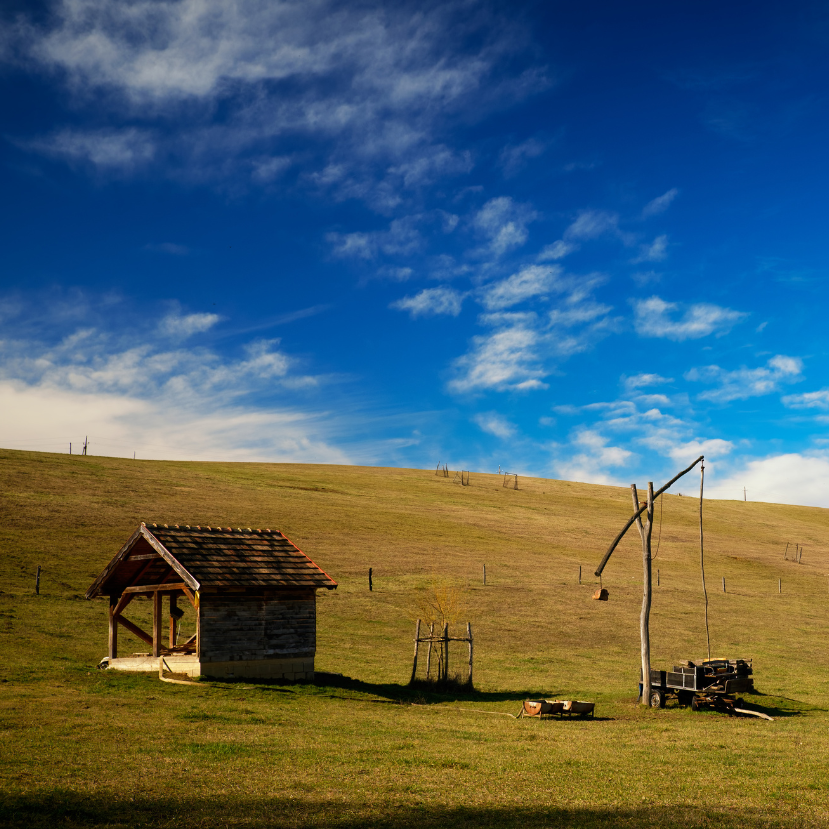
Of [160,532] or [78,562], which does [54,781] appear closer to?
[160,532]

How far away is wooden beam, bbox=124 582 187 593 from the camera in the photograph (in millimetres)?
23267

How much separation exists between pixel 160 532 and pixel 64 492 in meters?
39.2

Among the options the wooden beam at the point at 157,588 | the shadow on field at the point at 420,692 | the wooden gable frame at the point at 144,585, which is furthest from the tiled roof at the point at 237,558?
the shadow on field at the point at 420,692

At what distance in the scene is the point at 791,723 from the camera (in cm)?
1981

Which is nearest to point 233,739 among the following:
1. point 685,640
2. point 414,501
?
point 685,640

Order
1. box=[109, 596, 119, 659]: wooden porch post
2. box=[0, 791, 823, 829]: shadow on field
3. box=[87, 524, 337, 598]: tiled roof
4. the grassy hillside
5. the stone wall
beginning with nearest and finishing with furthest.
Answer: box=[0, 791, 823, 829]: shadow on field < the grassy hillside < the stone wall < box=[87, 524, 337, 598]: tiled roof < box=[109, 596, 119, 659]: wooden porch post

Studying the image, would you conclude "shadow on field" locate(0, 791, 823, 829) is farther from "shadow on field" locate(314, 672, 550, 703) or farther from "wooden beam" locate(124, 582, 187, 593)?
"wooden beam" locate(124, 582, 187, 593)

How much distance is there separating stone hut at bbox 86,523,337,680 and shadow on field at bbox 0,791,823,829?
12.3 meters

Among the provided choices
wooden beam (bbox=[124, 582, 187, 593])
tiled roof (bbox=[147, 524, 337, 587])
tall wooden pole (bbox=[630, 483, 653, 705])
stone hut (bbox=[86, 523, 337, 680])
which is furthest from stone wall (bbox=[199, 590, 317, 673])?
tall wooden pole (bbox=[630, 483, 653, 705])

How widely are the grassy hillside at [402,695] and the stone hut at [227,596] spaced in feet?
4.60

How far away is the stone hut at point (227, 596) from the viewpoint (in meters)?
22.5

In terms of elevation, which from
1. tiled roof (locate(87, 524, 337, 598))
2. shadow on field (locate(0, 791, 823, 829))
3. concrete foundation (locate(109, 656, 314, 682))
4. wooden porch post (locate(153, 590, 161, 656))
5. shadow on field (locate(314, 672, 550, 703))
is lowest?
shadow on field (locate(314, 672, 550, 703))

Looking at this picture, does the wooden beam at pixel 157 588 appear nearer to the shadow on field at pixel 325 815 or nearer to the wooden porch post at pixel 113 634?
the wooden porch post at pixel 113 634

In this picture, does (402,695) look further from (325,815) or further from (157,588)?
(325,815)
